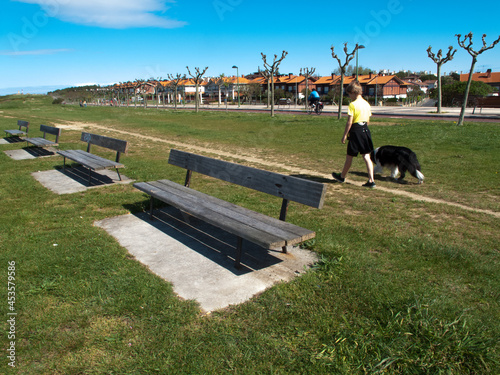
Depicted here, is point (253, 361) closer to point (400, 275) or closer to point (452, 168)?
point (400, 275)

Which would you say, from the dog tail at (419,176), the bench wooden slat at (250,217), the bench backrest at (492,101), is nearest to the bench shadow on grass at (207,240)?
the bench wooden slat at (250,217)

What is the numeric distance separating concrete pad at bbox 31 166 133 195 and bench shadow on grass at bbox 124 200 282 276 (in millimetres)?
1694

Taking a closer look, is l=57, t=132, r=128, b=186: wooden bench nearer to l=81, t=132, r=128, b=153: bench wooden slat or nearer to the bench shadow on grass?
l=81, t=132, r=128, b=153: bench wooden slat

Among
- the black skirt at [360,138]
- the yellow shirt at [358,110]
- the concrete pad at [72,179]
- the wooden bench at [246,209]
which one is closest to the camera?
the wooden bench at [246,209]

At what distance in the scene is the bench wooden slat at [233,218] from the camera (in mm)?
3342

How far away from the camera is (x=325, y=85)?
84.4 meters

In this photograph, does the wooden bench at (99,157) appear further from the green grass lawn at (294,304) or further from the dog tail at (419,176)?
the dog tail at (419,176)

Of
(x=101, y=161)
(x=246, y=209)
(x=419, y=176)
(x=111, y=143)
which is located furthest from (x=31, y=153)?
(x=419, y=176)

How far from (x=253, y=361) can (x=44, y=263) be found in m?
2.44

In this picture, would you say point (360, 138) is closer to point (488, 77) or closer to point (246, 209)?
A: point (246, 209)

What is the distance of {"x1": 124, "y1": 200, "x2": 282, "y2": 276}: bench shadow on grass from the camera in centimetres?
377

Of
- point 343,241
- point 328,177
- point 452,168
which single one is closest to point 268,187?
point 343,241

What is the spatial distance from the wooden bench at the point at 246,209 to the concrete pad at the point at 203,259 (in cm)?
20

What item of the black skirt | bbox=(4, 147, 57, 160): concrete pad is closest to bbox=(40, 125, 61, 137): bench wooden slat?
bbox=(4, 147, 57, 160): concrete pad
